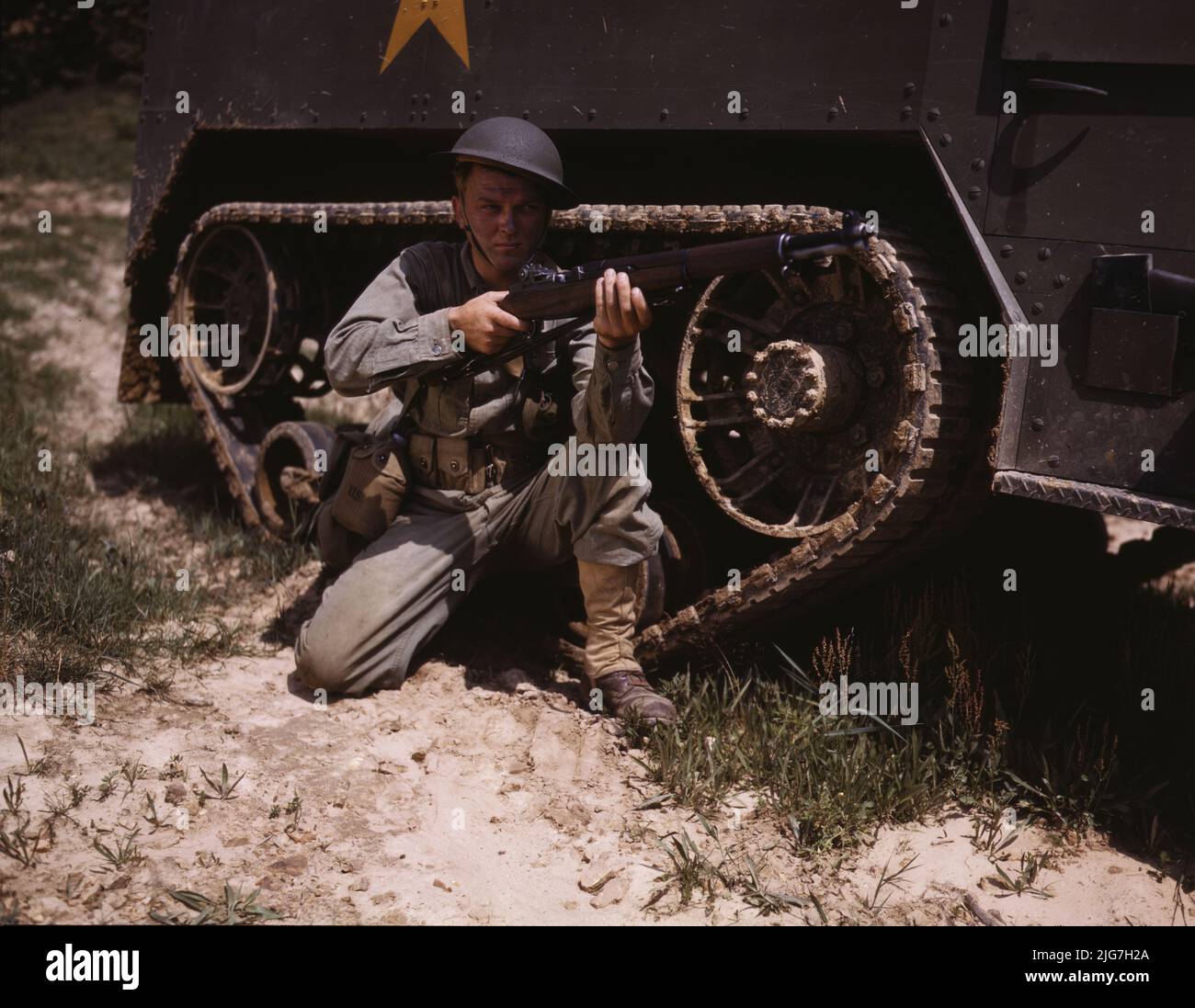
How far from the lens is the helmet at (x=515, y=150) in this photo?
3.73 metres

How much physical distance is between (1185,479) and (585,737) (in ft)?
6.19

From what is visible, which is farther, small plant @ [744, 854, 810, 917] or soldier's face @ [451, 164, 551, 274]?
soldier's face @ [451, 164, 551, 274]

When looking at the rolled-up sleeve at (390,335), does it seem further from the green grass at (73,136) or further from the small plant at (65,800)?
the green grass at (73,136)

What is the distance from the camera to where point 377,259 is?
214 inches

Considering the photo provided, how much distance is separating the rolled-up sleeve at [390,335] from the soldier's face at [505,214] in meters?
0.27

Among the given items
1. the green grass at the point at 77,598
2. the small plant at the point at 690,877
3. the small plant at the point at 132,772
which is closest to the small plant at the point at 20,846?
the small plant at the point at 132,772

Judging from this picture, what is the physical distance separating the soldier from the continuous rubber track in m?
0.25

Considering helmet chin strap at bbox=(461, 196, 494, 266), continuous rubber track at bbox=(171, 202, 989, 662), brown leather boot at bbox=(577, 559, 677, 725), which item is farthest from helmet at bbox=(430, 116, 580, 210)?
brown leather boot at bbox=(577, 559, 677, 725)

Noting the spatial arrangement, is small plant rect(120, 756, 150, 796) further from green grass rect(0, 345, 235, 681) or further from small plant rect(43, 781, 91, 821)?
green grass rect(0, 345, 235, 681)

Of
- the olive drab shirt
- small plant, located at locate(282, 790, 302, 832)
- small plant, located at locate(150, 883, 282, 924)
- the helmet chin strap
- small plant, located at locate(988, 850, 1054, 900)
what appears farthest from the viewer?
the helmet chin strap

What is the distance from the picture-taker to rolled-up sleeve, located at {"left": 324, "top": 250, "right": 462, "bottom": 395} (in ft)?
12.3

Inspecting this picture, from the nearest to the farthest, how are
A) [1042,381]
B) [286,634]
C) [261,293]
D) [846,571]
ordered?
1. [1042,381]
2. [846,571]
3. [286,634]
4. [261,293]
